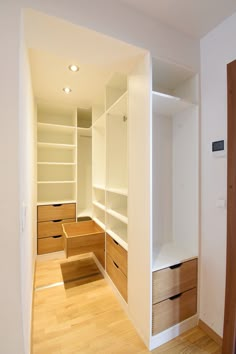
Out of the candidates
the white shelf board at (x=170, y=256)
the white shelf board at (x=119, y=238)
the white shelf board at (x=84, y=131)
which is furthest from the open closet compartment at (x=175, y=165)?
the white shelf board at (x=84, y=131)

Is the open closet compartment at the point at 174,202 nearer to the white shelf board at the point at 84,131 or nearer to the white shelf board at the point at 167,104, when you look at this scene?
the white shelf board at the point at 167,104

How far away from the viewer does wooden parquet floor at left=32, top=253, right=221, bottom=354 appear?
133 cm

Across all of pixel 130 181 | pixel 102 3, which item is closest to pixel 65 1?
pixel 102 3

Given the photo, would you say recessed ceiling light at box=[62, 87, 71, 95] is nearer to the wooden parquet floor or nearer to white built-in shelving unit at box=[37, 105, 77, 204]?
white built-in shelving unit at box=[37, 105, 77, 204]

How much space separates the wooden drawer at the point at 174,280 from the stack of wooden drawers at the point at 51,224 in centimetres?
180

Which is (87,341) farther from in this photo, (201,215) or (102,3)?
(102,3)

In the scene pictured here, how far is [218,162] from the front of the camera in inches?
54.4

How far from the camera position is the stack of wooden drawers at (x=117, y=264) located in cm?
171

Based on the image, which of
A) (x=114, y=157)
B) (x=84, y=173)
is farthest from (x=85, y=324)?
(x=84, y=173)

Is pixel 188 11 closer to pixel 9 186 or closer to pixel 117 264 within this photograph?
pixel 9 186

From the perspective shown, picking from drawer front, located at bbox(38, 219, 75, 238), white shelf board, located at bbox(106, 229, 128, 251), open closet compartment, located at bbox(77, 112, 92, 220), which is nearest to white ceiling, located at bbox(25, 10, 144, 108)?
open closet compartment, located at bbox(77, 112, 92, 220)

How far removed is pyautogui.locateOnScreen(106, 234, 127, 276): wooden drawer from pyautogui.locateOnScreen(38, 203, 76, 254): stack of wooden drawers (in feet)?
3.16

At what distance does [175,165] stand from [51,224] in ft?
6.53

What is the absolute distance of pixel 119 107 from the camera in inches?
74.7
